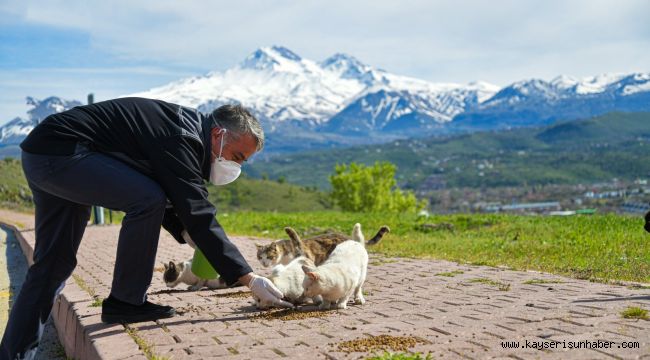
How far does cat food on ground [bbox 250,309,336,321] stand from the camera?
21.2 ft

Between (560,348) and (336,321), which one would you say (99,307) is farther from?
(560,348)

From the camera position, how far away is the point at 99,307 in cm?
732

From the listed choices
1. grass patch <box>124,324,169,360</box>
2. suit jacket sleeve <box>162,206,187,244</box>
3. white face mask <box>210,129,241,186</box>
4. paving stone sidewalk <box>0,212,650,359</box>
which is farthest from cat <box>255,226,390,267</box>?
grass patch <box>124,324,169,360</box>

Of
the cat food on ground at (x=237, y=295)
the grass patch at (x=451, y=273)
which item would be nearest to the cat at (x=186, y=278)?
the cat food on ground at (x=237, y=295)

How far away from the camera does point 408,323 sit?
5.97 metres

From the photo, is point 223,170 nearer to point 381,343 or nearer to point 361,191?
point 381,343

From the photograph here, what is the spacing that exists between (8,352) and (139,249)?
1359 millimetres

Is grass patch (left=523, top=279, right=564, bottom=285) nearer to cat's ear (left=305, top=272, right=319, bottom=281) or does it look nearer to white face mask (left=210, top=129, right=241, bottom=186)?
cat's ear (left=305, top=272, right=319, bottom=281)

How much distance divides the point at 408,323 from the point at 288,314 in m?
1.30

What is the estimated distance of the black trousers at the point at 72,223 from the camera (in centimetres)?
548

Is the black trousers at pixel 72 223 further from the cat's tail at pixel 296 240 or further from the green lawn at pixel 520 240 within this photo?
the green lawn at pixel 520 240

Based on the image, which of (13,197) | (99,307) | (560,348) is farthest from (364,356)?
(13,197)

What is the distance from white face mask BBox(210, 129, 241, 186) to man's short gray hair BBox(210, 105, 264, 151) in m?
0.23

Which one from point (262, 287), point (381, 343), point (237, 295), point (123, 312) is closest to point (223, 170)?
point (262, 287)
